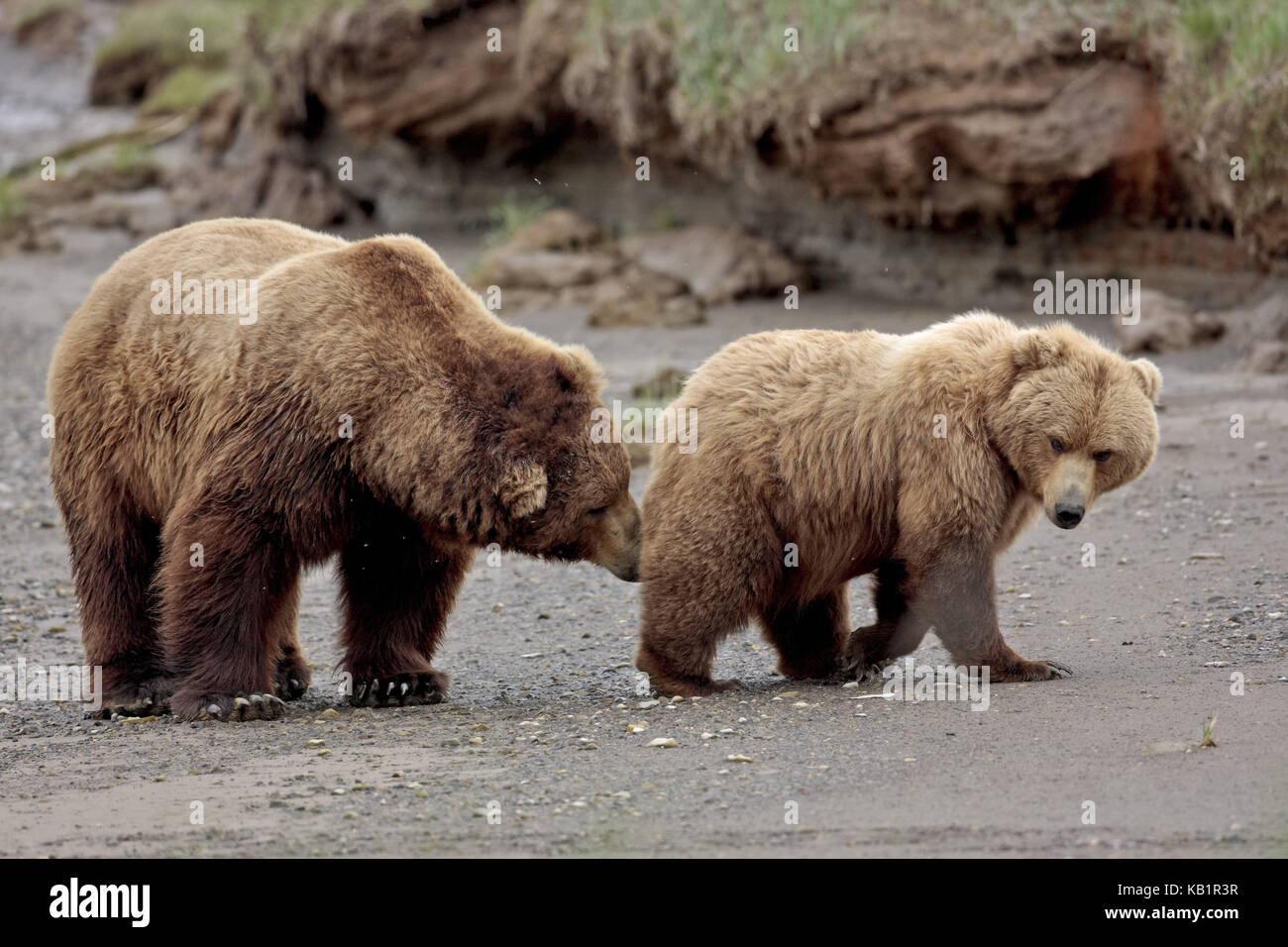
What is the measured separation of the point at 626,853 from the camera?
4.35 metres

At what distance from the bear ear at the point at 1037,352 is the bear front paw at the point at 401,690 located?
2.68m

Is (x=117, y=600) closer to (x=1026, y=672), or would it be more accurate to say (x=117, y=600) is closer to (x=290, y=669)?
(x=290, y=669)

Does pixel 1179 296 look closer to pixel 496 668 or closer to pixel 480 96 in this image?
pixel 496 668

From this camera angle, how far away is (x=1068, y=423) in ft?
19.7

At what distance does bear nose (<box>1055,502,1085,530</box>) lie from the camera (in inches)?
233

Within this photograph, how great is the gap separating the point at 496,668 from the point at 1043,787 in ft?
10.8

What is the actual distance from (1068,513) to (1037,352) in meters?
0.64

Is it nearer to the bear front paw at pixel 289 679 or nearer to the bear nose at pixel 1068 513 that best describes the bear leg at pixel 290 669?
the bear front paw at pixel 289 679

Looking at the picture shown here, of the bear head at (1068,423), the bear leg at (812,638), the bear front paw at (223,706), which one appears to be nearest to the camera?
the bear head at (1068,423)

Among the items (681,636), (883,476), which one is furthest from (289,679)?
(883,476)

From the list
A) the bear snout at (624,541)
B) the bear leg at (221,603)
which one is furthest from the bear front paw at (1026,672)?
the bear leg at (221,603)

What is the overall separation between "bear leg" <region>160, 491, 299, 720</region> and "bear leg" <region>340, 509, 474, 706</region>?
47 cm

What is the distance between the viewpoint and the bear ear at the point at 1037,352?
6105mm

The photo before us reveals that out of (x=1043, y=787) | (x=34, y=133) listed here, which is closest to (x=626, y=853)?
(x=1043, y=787)
